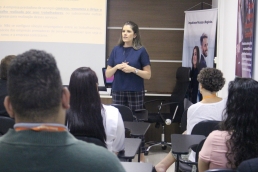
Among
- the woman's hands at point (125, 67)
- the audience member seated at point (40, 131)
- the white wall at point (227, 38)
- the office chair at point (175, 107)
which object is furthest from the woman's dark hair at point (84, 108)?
the office chair at point (175, 107)

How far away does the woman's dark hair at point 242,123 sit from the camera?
6.17ft

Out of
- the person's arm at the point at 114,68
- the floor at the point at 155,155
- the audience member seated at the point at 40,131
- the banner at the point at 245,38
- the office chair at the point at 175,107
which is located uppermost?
the banner at the point at 245,38

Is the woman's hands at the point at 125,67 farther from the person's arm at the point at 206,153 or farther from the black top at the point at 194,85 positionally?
the person's arm at the point at 206,153

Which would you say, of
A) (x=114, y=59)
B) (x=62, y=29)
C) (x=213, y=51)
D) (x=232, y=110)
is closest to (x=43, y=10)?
(x=62, y=29)

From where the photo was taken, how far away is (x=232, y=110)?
6.33 feet

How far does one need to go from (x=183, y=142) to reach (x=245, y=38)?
168 cm

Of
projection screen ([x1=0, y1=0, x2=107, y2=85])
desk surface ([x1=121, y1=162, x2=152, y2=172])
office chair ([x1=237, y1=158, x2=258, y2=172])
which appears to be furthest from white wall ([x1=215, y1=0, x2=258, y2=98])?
office chair ([x1=237, y1=158, x2=258, y2=172])

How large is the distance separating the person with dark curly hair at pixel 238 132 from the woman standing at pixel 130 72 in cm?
212

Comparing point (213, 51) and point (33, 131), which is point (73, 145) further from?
point (213, 51)

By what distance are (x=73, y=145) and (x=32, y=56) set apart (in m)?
0.27

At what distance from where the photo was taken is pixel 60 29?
569cm

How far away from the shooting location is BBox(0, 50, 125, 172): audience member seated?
978 millimetres

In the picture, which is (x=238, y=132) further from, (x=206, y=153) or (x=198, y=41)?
(x=198, y=41)

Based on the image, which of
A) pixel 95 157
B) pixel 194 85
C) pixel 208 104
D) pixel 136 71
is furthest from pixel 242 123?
pixel 194 85
